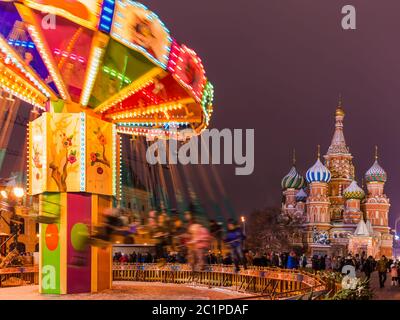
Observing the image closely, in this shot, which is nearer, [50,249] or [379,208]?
[50,249]

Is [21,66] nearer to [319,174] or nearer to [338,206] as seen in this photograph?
[319,174]

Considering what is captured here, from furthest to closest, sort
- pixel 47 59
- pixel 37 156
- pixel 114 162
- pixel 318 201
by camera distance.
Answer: pixel 318 201, pixel 114 162, pixel 37 156, pixel 47 59

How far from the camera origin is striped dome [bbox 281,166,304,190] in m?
101

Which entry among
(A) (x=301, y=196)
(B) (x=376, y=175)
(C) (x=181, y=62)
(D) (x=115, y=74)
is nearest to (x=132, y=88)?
(D) (x=115, y=74)

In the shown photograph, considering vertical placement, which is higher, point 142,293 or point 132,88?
point 132,88

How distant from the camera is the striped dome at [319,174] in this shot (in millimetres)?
93750

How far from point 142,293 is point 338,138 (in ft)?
271

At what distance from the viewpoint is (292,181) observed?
101000 mm

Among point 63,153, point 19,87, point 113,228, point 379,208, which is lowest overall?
point 379,208

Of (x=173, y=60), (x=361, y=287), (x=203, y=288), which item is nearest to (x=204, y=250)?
(x=361, y=287)

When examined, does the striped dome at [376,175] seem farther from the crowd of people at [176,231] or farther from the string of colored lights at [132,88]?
the crowd of people at [176,231]

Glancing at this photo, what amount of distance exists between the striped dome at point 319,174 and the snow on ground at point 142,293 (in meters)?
69.7

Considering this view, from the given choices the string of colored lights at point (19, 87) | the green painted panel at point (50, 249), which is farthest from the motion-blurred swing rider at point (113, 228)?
the string of colored lights at point (19, 87)
